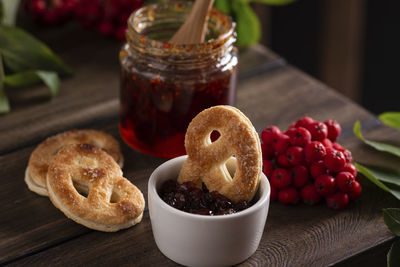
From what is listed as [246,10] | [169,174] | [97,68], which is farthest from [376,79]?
[169,174]

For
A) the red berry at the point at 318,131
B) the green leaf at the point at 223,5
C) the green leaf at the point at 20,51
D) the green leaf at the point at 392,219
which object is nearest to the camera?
the green leaf at the point at 392,219

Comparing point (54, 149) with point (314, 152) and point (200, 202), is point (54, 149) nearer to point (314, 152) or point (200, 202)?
point (200, 202)

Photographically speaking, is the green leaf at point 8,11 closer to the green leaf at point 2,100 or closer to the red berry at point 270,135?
the green leaf at point 2,100

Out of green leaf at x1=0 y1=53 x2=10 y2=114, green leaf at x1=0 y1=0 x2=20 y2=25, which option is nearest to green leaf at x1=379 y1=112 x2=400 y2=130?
green leaf at x1=0 y1=53 x2=10 y2=114

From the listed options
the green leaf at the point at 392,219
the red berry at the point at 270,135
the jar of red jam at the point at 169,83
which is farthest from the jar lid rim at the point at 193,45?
the green leaf at the point at 392,219

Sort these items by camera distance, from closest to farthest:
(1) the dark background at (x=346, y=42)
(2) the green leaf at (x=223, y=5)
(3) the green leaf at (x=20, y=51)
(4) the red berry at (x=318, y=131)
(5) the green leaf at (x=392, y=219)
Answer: (5) the green leaf at (x=392, y=219), (4) the red berry at (x=318, y=131), (3) the green leaf at (x=20, y=51), (2) the green leaf at (x=223, y=5), (1) the dark background at (x=346, y=42)
